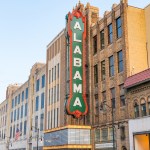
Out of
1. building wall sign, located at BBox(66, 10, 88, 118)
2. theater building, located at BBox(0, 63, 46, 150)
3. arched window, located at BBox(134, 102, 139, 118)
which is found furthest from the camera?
theater building, located at BBox(0, 63, 46, 150)

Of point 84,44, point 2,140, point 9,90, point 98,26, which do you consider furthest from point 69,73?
point 2,140

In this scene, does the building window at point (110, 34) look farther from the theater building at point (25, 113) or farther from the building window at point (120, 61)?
the theater building at point (25, 113)

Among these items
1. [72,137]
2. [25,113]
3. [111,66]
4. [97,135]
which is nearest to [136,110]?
[111,66]

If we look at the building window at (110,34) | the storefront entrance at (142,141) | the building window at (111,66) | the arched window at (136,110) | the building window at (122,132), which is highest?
the building window at (110,34)

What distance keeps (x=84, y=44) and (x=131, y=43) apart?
935cm

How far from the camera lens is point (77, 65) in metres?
42.9

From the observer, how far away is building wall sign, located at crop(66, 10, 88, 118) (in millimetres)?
41406

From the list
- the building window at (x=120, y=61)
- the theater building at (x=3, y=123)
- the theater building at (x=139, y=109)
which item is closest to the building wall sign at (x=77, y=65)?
the building window at (x=120, y=61)

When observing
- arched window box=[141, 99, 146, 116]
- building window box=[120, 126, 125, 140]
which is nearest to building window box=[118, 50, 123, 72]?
arched window box=[141, 99, 146, 116]

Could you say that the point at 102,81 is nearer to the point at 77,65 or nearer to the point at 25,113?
the point at 77,65

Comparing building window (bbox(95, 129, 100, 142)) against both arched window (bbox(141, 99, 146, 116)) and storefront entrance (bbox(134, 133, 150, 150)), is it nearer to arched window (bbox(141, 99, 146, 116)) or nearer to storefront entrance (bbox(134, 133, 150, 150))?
storefront entrance (bbox(134, 133, 150, 150))

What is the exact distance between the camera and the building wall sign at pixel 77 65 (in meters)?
41.4

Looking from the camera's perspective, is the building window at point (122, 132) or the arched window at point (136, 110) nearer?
the arched window at point (136, 110)

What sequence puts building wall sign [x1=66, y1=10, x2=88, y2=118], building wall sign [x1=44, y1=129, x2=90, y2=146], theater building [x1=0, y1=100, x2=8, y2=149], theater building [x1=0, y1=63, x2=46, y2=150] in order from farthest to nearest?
theater building [x1=0, y1=100, x2=8, y2=149], theater building [x1=0, y1=63, x2=46, y2=150], building wall sign [x1=66, y1=10, x2=88, y2=118], building wall sign [x1=44, y1=129, x2=90, y2=146]
